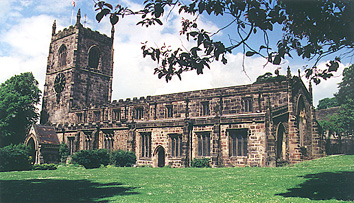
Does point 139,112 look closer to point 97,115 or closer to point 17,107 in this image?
point 97,115

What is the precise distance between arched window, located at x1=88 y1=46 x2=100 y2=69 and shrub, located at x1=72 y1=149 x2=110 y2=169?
88.2ft

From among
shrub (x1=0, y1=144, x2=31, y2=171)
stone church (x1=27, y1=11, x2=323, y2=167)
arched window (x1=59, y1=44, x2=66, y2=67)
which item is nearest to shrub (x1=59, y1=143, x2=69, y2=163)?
stone church (x1=27, y1=11, x2=323, y2=167)

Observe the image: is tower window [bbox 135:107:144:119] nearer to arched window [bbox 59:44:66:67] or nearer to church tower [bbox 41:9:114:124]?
church tower [bbox 41:9:114:124]

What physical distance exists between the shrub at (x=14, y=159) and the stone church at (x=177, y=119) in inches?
428

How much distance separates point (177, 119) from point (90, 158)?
9862 millimetres

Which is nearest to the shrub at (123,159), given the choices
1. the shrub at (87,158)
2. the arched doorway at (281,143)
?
the shrub at (87,158)

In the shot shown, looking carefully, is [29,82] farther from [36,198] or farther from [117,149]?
[36,198]

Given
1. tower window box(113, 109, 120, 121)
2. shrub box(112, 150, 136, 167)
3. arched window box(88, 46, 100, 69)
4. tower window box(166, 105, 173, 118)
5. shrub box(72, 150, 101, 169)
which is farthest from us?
arched window box(88, 46, 100, 69)

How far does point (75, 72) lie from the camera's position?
50.5 metres

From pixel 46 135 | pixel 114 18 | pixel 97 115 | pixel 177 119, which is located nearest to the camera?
pixel 114 18

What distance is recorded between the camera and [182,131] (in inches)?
1251

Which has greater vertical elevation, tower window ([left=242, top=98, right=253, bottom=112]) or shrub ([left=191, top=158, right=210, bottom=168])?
tower window ([left=242, top=98, right=253, bottom=112])

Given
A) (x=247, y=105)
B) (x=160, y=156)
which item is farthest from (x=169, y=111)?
(x=247, y=105)

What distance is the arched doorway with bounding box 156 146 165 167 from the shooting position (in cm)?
3373
